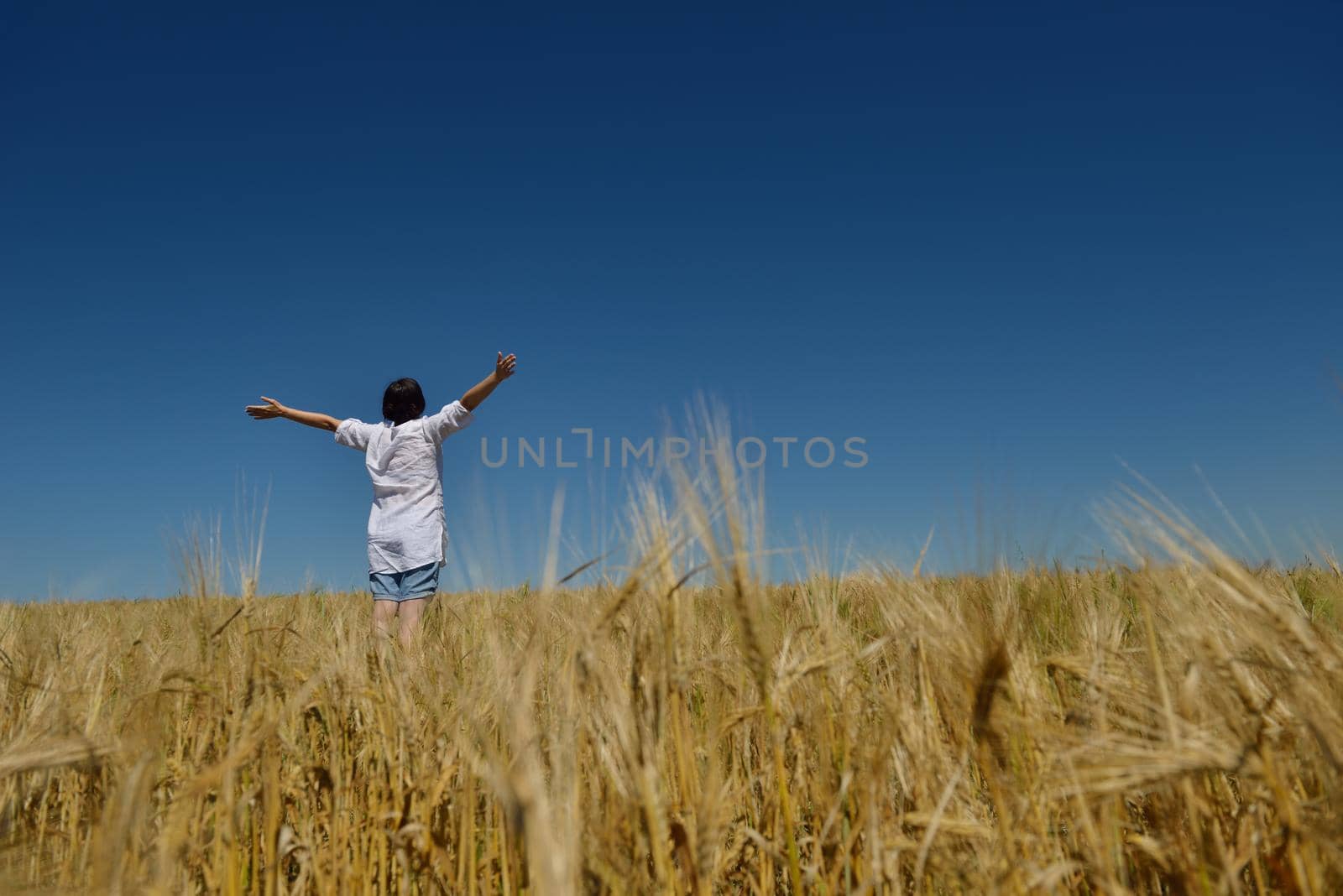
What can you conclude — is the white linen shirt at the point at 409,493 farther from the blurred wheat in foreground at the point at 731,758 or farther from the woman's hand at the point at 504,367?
the blurred wheat in foreground at the point at 731,758

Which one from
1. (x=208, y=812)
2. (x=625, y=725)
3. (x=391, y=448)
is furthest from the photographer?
(x=391, y=448)

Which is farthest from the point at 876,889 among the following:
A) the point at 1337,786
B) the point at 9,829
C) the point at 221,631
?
the point at 9,829

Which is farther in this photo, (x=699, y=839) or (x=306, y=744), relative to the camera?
(x=306, y=744)

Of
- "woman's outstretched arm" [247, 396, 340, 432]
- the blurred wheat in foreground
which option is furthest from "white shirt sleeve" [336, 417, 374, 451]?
the blurred wheat in foreground

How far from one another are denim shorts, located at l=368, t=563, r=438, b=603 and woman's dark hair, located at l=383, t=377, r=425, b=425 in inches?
33.9

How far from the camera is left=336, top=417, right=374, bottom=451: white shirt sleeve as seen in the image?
4.47 metres

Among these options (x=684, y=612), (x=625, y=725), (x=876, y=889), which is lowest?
(x=876, y=889)

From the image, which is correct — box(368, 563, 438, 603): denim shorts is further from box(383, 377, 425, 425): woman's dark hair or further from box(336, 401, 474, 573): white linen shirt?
box(383, 377, 425, 425): woman's dark hair

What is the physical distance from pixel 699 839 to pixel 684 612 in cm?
36

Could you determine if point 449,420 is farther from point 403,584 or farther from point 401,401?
point 403,584

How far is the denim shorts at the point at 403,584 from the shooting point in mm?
4164

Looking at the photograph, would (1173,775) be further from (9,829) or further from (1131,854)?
(9,829)

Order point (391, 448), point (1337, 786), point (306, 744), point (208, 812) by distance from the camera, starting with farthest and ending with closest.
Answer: point (391, 448) → point (306, 744) → point (208, 812) → point (1337, 786)

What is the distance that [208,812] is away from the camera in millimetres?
1694
